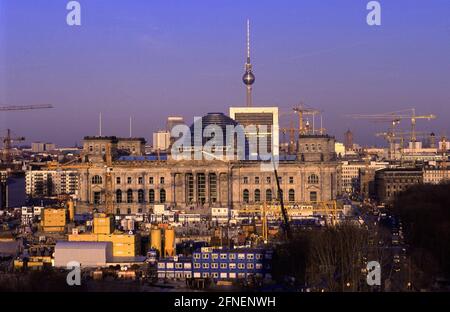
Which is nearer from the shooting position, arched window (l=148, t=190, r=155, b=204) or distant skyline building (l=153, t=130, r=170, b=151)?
arched window (l=148, t=190, r=155, b=204)

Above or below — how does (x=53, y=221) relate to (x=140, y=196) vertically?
below

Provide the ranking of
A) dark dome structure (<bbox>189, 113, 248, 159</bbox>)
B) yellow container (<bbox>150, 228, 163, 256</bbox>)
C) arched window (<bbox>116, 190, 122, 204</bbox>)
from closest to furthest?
yellow container (<bbox>150, 228, 163, 256</bbox>) < arched window (<bbox>116, 190, 122, 204</bbox>) < dark dome structure (<bbox>189, 113, 248, 159</bbox>)

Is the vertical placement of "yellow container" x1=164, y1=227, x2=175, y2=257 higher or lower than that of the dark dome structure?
lower

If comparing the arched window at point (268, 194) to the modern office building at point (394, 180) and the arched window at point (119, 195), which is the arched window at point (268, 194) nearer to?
the arched window at point (119, 195)

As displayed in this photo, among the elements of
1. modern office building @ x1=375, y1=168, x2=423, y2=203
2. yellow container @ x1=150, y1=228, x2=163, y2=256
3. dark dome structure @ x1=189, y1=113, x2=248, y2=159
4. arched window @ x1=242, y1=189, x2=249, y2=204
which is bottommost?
yellow container @ x1=150, y1=228, x2=163, y2=256

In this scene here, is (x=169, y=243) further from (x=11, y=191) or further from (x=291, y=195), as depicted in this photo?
(x=11, y=191)

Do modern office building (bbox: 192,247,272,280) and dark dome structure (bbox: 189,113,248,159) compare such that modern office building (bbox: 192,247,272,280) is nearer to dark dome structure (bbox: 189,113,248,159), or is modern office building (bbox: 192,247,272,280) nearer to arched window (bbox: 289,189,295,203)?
arched window (bbox: 289,189,295,203)

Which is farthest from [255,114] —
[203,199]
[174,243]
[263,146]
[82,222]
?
[174,243]

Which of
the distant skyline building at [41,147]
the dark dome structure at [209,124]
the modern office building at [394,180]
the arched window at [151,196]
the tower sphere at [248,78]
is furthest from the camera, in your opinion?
the distant skyline building at [41,147]

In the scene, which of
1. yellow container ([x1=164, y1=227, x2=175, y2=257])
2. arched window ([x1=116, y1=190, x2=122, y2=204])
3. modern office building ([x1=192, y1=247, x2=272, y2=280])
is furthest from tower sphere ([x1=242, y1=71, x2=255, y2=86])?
modern office building ([x1=192, y1=247, x2=272, y2=280])

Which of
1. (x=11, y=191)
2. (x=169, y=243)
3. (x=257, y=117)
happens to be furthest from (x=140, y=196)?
(x=257, y=117)

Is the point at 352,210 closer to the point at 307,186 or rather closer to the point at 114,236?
the point at 307,186

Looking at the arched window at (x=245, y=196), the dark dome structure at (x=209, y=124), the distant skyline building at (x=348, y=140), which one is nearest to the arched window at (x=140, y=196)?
the dark dome structure at (x=209, y=124)

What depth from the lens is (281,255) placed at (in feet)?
109
